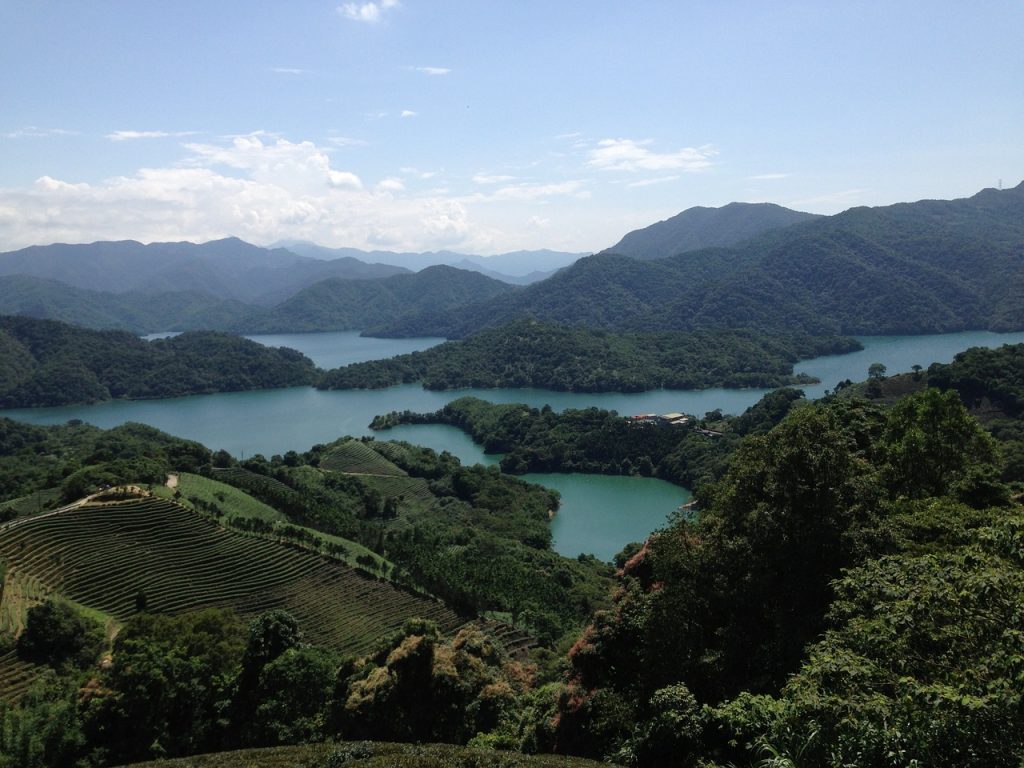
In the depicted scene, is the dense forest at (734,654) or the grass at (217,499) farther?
the grass at (217,499)

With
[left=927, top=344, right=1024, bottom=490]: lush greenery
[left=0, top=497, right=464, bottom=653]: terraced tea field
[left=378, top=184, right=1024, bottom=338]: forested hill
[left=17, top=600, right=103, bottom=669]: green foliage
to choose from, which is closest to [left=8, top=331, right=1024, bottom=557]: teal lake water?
[left=378, top=184, right=1024, bottom=338]: forested hill

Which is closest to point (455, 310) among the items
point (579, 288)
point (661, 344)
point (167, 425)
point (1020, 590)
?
point (579, 288)

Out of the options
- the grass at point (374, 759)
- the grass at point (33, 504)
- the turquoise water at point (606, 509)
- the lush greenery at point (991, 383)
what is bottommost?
the turquoise water at point (606, 509)

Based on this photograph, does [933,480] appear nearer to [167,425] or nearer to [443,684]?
[443,684]

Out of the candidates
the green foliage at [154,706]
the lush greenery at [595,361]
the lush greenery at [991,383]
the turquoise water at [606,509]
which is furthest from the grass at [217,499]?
the lush greenery at [595,361]

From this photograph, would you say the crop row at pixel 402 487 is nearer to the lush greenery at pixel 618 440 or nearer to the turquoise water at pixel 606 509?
the lush greenery at pixel 618 440
